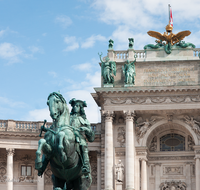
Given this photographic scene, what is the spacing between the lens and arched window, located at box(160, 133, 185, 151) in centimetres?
4594

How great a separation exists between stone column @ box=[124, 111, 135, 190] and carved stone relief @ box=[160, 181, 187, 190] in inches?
157

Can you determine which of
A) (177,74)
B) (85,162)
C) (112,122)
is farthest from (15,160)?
(85,162)

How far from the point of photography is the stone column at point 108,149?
1666 inches

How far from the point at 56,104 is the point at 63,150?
1460 millimetres

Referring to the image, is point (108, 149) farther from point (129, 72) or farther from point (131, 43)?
point (131, 43)

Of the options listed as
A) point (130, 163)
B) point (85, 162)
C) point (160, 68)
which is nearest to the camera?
point (85, 162)

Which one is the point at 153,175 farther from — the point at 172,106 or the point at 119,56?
the point at 119,56

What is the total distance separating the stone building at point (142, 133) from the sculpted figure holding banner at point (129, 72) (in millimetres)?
624

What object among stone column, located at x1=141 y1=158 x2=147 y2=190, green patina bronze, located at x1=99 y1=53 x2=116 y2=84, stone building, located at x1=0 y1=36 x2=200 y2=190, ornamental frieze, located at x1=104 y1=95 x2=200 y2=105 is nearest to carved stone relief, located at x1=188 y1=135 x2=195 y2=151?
stone building, located at x1=0 y1=36 x2=200 y2=190

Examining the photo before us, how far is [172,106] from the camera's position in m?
43.2

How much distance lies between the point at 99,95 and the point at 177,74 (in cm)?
651

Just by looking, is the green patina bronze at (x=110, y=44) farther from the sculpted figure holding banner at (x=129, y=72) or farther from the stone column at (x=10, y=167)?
the stone column at (x=10, y=167)

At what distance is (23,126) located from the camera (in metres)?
47.2

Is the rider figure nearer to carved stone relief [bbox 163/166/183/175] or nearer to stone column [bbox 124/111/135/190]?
stone column [bbox 124/111/135/190]
